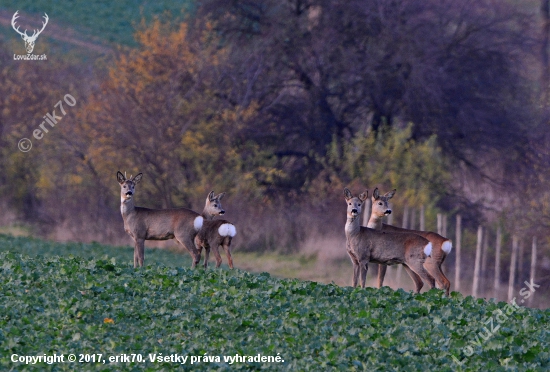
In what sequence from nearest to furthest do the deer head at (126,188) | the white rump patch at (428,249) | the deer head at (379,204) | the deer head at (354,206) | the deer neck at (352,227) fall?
the white rump patch at (428,249) → the deer neck at (352,227) → the deer head at (354,206) → the deer head at (379,204) → the deer head at (126,188)

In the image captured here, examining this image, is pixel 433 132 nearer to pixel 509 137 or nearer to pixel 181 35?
pixel 509 137

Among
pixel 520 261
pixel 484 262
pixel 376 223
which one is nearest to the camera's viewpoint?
pixel 376 223

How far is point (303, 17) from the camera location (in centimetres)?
3186

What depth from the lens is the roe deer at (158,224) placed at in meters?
14.5

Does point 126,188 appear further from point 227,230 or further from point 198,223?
point 227,230

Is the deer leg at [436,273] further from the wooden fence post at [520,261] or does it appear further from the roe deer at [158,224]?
the wooden fence post at [520,261]

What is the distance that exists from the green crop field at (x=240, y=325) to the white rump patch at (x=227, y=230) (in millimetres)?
1936

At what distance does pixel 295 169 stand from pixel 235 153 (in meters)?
2.96

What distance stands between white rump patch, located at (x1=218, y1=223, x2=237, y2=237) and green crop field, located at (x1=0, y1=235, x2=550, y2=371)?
1.94 metres

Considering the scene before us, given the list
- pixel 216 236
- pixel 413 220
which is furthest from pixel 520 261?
pixel 216 236

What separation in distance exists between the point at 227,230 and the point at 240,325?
476 centimetres

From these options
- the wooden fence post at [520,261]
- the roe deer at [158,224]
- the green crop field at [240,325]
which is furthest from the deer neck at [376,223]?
the wooden fence post at [520,261]

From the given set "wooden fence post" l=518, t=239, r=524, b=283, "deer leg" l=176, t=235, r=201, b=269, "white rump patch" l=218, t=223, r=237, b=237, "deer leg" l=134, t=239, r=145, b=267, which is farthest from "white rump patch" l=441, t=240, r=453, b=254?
"wooden fence post" l=518, t=239, r=524, b=283

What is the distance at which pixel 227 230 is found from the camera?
47.3ft
